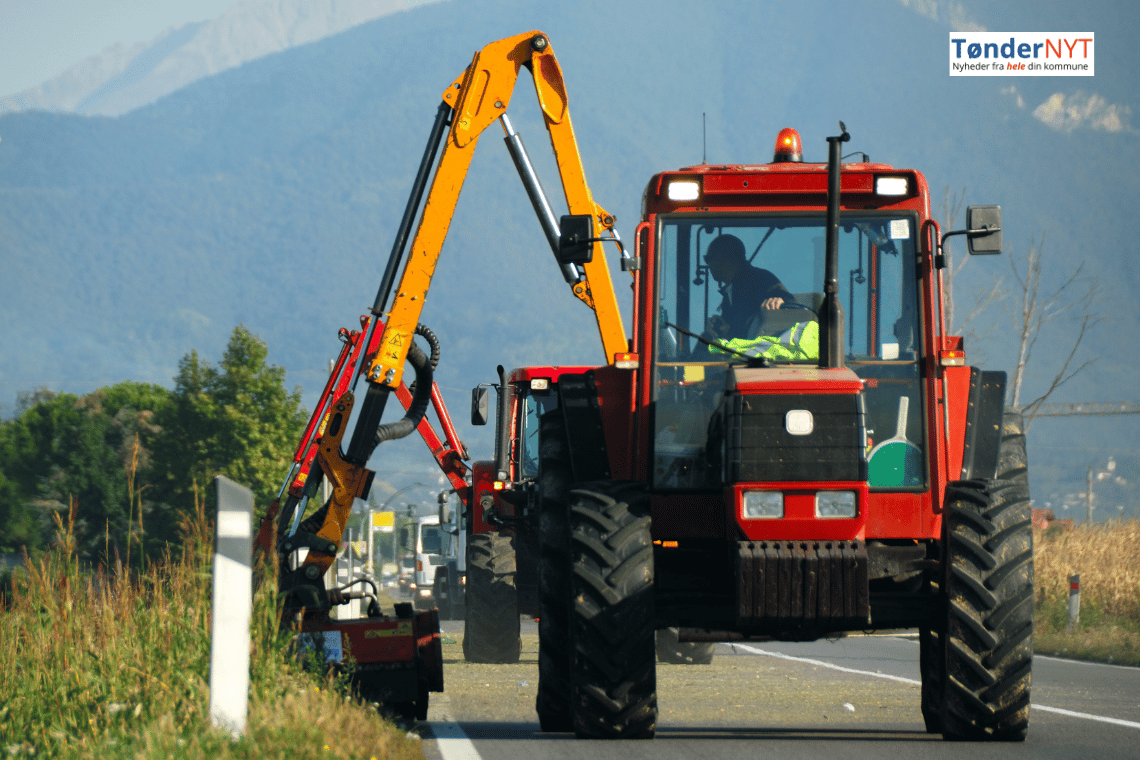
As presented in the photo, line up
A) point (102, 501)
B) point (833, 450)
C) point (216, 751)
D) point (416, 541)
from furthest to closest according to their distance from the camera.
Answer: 1. point (102, 501)
2. point (416, 541)
3. point (833, 450)
4. point (216, 751)

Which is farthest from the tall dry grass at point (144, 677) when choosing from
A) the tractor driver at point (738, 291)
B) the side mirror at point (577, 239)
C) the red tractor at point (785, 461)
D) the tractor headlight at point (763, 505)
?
the tractor driver at point (738, 291)

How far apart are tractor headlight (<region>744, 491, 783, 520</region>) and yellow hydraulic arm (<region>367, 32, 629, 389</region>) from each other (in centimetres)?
610

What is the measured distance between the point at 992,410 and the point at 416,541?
41.1 meters

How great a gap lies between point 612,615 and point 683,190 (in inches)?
106

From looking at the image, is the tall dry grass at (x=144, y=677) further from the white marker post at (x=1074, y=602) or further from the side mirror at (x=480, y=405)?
the white marker post at (x=1074, y=602)

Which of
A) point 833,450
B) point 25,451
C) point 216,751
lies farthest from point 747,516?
point 25,451

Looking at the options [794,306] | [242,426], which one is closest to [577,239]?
[794,306]

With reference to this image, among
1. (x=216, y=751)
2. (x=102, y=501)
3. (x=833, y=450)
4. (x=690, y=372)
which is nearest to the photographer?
(x=216, y=751)

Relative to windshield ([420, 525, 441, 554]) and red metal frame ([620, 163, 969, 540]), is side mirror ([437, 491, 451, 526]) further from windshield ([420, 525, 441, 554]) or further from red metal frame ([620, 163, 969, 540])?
windshield ([420, 525, 441, 554])

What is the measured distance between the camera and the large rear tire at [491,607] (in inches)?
732

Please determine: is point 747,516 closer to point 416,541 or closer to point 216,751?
point 216,751

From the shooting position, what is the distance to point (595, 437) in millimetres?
9547

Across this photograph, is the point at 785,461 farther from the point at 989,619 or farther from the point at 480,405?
the point at 480,405

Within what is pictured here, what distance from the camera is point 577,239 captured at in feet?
29.5
